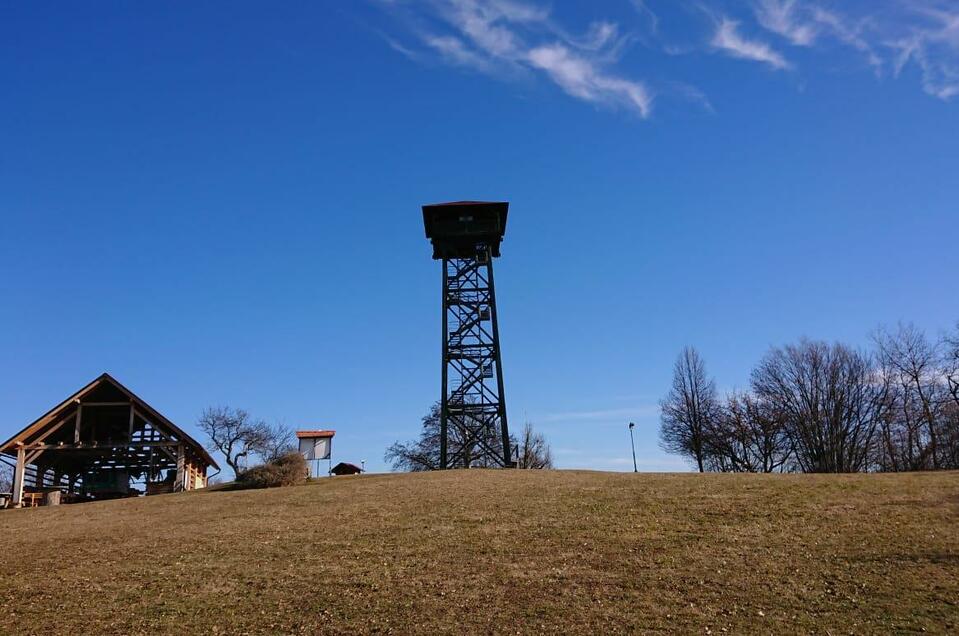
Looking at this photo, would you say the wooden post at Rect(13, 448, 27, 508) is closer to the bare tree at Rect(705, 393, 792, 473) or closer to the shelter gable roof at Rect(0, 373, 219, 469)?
the shelter gable roof at Rect(0, 373, 219, 469)

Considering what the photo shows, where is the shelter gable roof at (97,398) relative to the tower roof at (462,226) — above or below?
below

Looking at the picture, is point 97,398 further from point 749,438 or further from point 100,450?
point 749,438

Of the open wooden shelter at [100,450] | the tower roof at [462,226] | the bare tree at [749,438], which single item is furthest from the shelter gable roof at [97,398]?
the bare tree at [749,438]

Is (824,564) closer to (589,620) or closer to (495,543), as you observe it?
(589,620)

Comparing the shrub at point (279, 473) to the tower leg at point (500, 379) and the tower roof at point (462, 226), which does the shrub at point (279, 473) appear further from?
the tower roof at point (462, 226)

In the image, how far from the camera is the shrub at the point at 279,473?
32188 mm

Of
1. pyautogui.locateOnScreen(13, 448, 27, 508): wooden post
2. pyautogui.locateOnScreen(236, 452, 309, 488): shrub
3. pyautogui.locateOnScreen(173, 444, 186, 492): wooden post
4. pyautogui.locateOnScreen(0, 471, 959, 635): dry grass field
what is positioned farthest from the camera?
pyautogui.locateOnScreen(173, 444, 186, 492): wooden post

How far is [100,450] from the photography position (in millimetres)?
39250

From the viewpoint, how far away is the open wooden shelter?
116 feet

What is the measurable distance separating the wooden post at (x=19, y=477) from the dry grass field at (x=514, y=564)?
29.8 feet

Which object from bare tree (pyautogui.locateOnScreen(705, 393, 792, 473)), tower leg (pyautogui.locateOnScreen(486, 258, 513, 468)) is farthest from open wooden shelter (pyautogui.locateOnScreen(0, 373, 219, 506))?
bare tree (pyautogui.locateOnScreen(705, 393, 792, 473))

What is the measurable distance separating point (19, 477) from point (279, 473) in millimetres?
13256

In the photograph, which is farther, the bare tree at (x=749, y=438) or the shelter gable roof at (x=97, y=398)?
the bare tree at (x=749, y=438)

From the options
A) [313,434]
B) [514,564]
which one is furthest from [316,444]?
[514,564]
